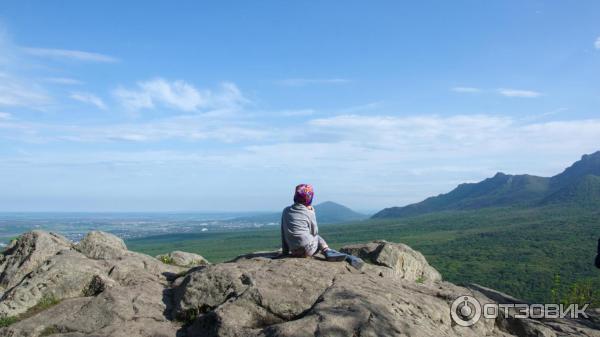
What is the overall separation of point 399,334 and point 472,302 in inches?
143

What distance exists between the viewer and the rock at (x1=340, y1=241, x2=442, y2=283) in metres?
16.3

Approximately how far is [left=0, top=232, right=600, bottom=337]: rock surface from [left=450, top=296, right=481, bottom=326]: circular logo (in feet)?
0.52

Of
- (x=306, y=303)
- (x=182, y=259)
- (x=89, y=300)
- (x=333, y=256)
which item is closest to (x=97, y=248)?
(x=182, y=259)

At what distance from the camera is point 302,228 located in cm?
1269

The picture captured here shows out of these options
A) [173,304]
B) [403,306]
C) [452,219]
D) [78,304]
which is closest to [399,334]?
[403,306]

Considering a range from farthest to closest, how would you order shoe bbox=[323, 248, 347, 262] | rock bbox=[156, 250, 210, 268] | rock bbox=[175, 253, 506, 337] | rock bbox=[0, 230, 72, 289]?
rock bbox=[156, 250, 210, 268]
rock bbox=[0, 230, 72, 289]
shoe bbox=[323, 248, 347, 262]
rock bbox=[175, 253, 506, 337]

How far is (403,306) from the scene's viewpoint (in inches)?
384

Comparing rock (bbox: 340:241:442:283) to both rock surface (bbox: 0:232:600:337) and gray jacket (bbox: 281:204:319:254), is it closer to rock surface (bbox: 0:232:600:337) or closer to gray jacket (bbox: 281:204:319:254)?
Answer: rock surface (bbox: 0:232:600:337)

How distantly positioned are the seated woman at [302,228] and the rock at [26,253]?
8.75 metres

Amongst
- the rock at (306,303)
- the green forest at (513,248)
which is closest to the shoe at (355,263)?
the rock at (306,303)

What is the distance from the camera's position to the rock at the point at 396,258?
643 inches

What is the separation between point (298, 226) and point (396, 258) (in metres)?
5.56

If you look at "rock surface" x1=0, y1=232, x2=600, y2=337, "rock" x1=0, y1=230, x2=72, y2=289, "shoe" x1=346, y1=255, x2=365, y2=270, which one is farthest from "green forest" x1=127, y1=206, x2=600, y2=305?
"rock" x1=0, y1=230, x2=72, y2=289

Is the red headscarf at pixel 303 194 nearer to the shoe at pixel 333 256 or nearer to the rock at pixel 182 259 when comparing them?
the shoe at pixel 333 256
